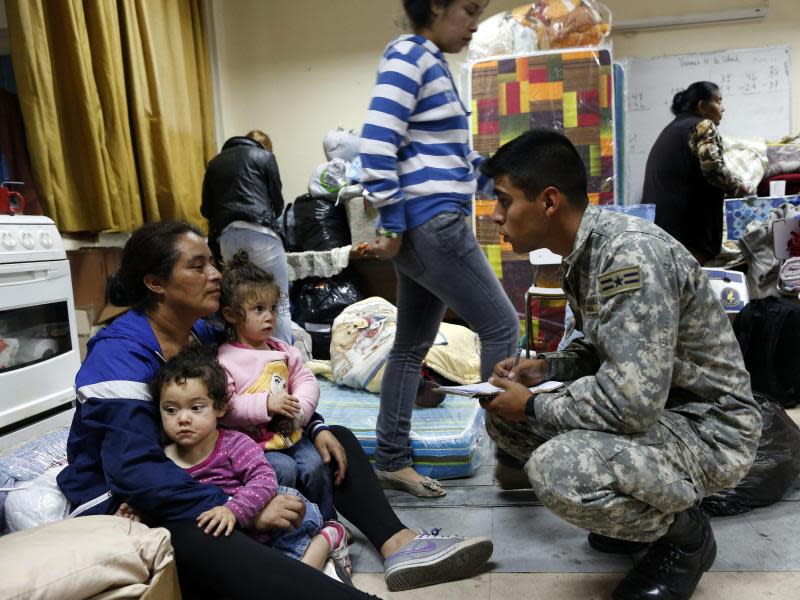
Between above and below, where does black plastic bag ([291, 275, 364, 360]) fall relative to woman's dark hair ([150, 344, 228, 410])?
below

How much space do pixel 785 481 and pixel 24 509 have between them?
6.15ft

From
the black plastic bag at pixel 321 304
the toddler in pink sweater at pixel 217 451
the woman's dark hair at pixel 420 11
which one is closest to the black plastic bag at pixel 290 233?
the black plastic bag at pixel 321 304

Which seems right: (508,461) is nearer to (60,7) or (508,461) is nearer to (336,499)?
(336,499)

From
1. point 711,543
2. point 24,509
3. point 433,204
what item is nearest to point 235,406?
point 24,509

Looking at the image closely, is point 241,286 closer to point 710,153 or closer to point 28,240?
point 28,240

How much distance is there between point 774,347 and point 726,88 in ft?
8.13

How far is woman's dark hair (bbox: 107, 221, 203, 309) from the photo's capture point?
4.68ft

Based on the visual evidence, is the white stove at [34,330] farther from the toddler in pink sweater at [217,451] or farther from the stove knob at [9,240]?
the toddler in pink sweater at [217,451]

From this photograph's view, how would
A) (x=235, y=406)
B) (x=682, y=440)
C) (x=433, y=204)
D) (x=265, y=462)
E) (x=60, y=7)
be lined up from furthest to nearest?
(x=60, y=7) → (x=433, y=204) → (x=235, y=406) → (x=265, y=462) → (x=682, y=440)

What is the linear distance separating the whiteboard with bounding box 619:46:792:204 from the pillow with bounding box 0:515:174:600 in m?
3.94

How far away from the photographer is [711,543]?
1363 millimetres

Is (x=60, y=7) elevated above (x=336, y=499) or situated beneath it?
elevated above

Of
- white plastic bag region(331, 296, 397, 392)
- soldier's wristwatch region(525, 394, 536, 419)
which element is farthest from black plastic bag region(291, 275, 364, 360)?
soldier's wristwatch region(525, 394, 536, 419)

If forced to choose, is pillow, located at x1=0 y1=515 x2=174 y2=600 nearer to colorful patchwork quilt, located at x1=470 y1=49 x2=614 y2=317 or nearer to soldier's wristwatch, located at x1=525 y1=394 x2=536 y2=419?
soldier's wristwatch, located at x1=525 y1=394 x2=536 y2=419
